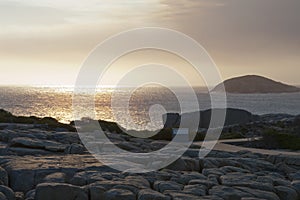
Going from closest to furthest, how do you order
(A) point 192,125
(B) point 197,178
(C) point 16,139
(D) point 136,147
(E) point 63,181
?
(E) point 63,181 < (B) point 197,178 < (C) point 16,139 < (D) point 136,147 < (A) point 192,125

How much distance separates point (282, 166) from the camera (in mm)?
15781

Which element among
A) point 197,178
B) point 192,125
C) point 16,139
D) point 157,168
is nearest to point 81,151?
point 16,139

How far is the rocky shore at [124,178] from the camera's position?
10.9 metres

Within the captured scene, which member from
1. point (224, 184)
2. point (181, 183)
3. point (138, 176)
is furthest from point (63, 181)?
point (224, 184)

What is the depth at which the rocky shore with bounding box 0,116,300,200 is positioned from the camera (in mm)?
10945

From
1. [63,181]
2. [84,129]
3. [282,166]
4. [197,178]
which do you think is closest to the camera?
[63,181]

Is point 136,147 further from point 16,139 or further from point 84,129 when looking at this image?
point 84,129

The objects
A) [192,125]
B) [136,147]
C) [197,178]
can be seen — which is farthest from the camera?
[192,125]

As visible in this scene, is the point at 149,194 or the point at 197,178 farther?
the point at 197,178

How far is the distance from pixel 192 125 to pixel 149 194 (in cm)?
2291

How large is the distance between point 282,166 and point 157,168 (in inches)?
180

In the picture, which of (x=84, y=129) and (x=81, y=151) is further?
(x=84, y=129)

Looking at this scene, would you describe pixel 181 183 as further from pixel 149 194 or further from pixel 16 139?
pixel 16 139

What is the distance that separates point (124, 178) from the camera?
12.2m
